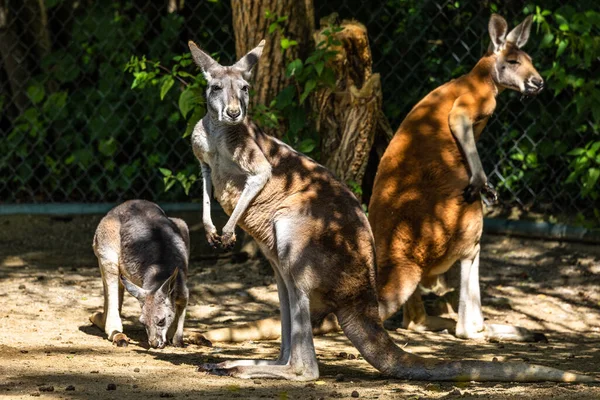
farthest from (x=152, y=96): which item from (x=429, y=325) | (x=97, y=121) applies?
(x=429, y=325)

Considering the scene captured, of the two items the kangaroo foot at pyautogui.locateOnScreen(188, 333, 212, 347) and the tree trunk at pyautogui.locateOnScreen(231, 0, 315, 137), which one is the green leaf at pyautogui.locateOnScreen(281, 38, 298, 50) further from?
the kangaroo foot at pyautogui.locateOnScreen(188, 333, 212, 347)

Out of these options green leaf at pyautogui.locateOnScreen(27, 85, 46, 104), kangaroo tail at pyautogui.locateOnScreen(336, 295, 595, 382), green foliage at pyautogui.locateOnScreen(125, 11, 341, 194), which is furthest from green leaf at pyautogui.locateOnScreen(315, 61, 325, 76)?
green leaf at pyautogui.locateOnScreen(27, 85, 46, 104)

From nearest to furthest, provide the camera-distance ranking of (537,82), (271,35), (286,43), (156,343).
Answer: (156,343) → (537,82) → (286,43) → (271,35)

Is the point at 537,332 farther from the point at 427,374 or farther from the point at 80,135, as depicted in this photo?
the point at 80,135

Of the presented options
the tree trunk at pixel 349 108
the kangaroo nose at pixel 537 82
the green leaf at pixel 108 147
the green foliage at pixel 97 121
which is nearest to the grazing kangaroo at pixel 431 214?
the kangaroo nose at pixel 537 82

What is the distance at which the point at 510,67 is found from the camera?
21.3ft

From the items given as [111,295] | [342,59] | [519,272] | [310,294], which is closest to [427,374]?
[310,294]

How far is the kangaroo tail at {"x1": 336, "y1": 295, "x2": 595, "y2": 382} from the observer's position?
443 cm

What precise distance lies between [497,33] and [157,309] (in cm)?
270

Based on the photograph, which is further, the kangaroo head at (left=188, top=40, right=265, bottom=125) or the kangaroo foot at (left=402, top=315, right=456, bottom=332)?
the kangaroo foot at (left=402, top=315, right=456, bottom=332)

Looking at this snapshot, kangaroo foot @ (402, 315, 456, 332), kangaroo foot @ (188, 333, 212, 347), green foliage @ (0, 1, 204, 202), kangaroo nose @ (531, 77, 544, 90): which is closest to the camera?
kangaroo foot @ (188, 333, 212, 347)

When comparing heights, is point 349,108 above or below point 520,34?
below

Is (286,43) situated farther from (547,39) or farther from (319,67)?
(547,39)

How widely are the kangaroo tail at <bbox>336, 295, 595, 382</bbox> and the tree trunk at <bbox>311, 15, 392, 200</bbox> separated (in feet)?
7.06
